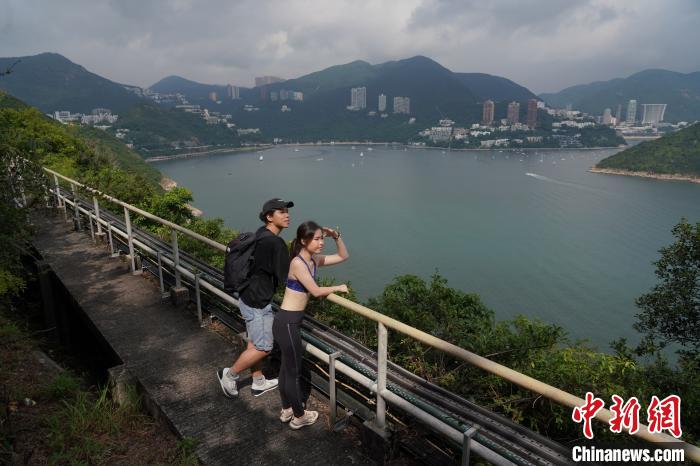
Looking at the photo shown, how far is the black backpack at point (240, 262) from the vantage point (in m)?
2.69

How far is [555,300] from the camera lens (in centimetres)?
2684

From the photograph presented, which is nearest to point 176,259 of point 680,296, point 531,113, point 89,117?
point 680,296

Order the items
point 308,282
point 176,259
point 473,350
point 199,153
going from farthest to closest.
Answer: point 199,153 < point 473,350 < point 176,259 < point 308,282

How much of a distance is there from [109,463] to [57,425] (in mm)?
528

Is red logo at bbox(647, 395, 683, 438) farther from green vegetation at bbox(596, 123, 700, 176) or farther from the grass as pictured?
green vegetation at bbox(596, 123, 700, 176)

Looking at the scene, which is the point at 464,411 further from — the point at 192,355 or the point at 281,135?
the point at 281,135

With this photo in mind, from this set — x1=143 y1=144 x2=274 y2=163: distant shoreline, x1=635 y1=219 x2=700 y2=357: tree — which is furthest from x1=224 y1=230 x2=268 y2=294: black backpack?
x1=143 y1=144 x2=274 y2=163: distant shoreline

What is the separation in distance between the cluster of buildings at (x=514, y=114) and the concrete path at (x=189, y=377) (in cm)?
16814

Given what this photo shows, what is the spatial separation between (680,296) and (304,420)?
45.8 feet

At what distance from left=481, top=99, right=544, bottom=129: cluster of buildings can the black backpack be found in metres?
169

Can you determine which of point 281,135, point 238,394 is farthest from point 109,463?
point 281,135

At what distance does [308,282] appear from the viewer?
242 centimetres

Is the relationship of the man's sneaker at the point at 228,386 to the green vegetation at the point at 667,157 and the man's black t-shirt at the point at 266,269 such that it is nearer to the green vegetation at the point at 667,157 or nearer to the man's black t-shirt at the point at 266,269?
the man's black t-shirt at the point at 266,269

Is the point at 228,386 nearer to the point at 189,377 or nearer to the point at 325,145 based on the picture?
the point at 189,377
